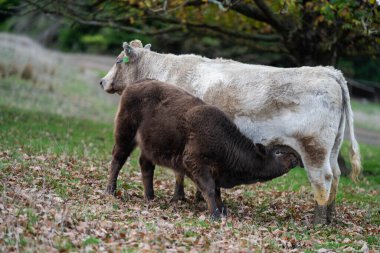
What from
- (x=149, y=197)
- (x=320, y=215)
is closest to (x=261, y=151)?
(x=320, y=215)

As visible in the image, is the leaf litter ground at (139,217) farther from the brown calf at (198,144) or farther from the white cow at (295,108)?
the white cow at (295,108)

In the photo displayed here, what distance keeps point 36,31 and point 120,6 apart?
34036 millimetres

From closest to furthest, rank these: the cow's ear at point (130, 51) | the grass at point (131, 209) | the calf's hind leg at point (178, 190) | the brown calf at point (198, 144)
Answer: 1. the grass at point (131, 209)
2. the brown calf at point (198, 144)
3. the calf's hind leg at point (178, 190)
4. the cow's ear at point (130, 51)

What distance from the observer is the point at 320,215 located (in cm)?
988

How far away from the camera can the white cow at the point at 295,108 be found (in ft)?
31.4

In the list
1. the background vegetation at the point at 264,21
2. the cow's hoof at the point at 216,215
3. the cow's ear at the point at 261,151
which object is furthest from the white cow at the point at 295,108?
the background vegetation at the point at 264,21


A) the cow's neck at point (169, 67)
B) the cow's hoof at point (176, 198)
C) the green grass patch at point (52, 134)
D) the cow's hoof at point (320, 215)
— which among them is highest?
the cow's neck at point (169, 67)

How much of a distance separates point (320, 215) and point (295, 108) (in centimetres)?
172

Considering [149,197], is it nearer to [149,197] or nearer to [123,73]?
[149,197]

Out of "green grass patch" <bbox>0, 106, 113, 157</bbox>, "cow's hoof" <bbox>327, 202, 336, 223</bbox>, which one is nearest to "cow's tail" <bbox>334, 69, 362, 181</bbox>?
"cow's hoof" <bbox>327, 202, 336, 223</bbox>

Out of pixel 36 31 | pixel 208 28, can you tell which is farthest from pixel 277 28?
pixel 36 31

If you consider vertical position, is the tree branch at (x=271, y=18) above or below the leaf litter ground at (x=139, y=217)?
above

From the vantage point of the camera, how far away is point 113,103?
90.0 feet

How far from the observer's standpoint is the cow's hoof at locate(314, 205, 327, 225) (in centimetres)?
987
